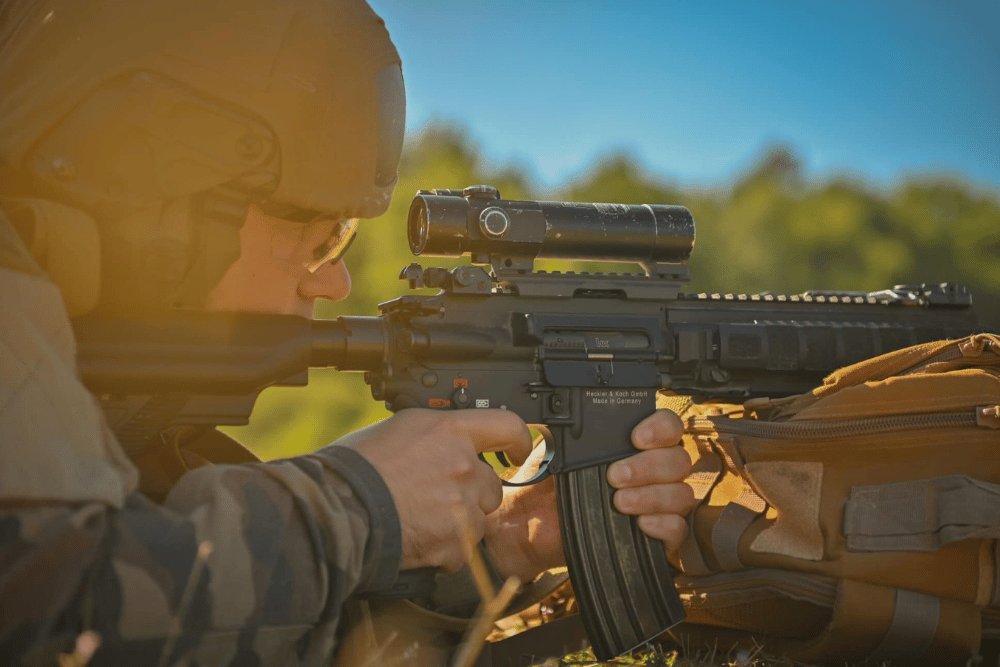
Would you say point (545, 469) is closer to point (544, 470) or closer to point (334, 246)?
point (544, 470)

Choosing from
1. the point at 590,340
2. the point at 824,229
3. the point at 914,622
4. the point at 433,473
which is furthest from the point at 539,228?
the point at 824,229

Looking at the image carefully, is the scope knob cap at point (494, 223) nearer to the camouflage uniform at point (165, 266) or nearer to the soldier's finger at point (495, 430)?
the camouflage uniform at point (165, 266)

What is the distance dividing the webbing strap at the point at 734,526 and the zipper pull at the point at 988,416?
643 millimetres

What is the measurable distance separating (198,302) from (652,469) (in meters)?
1.50

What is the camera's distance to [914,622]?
247 cm

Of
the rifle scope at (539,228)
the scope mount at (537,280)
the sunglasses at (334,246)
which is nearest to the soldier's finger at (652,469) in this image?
the scope mount at (537,280)

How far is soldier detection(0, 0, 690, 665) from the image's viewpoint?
1562mm

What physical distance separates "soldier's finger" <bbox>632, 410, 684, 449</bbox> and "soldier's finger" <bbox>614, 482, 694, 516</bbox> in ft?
0.48

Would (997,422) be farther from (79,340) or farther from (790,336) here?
(79,340)

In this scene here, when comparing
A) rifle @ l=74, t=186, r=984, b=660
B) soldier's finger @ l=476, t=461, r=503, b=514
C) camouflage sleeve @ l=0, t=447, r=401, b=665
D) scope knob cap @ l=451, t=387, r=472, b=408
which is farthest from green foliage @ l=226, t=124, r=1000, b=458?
camouflage sleeve @ l=0, t=447, r=401, b=665

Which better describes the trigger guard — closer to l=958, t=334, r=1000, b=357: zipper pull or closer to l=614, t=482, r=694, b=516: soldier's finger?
l=614, t=482, r=694, b=516: soldier's finger

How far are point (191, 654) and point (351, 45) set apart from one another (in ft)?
5.26

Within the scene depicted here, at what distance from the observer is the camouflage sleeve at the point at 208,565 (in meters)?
1.50

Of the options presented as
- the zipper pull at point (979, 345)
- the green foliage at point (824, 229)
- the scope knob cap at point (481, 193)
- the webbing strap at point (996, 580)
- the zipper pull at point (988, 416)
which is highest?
the green foliage at point (824, 229)
